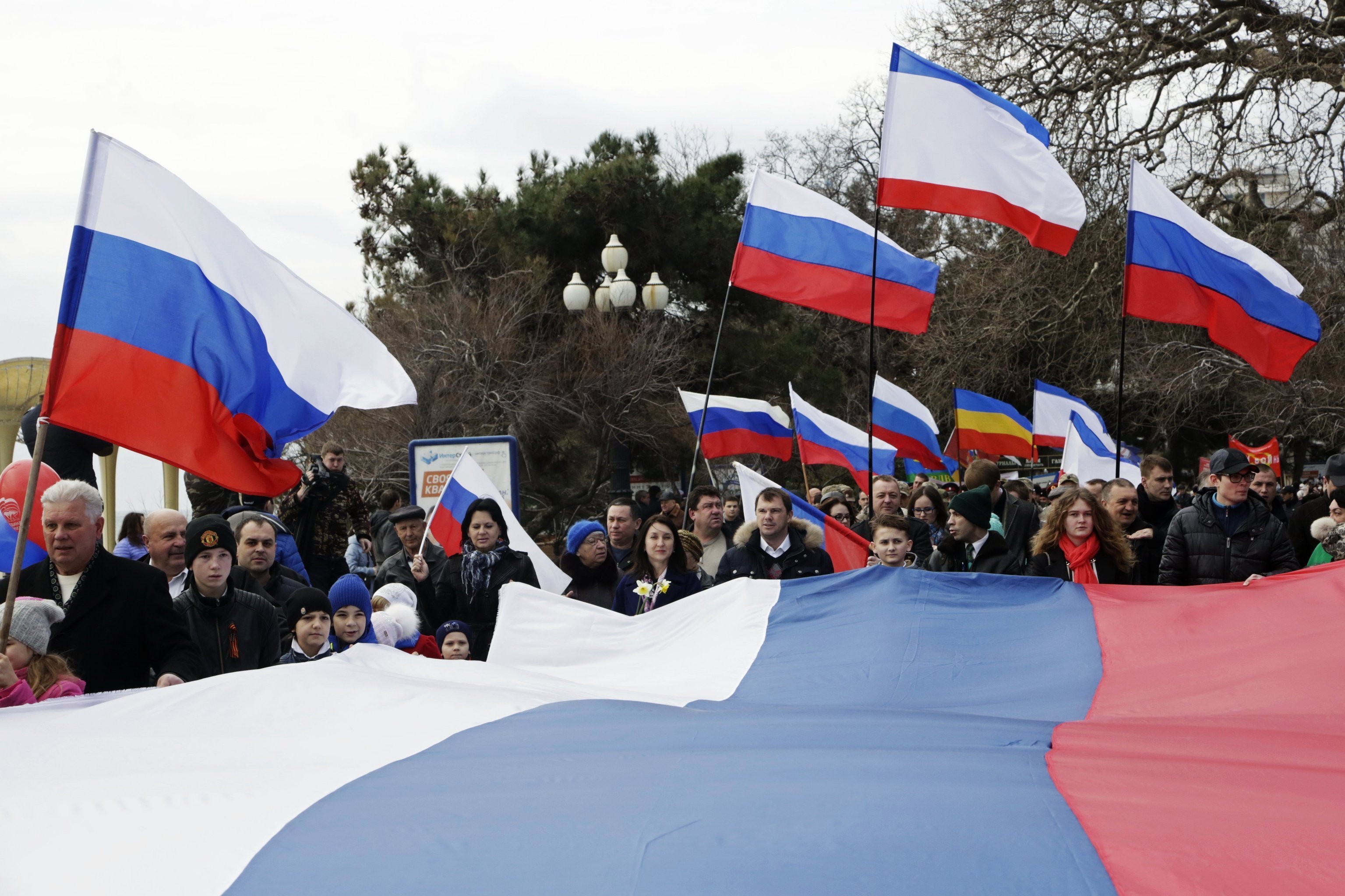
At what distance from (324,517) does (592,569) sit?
10.4 ft

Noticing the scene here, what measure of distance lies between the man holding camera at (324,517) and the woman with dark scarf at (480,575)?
249 cm

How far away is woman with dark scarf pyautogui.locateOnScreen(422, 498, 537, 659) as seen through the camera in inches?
286

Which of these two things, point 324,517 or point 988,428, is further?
point 988,428

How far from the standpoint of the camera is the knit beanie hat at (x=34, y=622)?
416 cm

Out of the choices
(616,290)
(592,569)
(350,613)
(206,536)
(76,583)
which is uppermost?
(616,290)

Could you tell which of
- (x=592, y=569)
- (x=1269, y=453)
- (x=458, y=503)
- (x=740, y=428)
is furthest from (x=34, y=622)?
(x=1269, y=453)

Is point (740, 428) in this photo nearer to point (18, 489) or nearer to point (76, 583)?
point (18, 489)

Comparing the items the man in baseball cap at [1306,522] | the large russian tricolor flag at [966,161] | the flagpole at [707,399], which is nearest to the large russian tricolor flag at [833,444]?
the flagpole at [707,399]

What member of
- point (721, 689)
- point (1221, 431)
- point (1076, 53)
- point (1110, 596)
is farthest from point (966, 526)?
point (1221, 431)

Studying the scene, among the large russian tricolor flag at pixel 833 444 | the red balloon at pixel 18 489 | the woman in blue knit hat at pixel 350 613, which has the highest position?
the large russian tricolor flag at pixel 833 444

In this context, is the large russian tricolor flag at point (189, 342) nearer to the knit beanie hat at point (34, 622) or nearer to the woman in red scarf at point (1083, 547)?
the knit beanie hat at point (34, 622)

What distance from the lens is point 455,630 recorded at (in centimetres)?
700

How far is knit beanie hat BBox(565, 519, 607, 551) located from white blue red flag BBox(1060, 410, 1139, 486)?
6.26m

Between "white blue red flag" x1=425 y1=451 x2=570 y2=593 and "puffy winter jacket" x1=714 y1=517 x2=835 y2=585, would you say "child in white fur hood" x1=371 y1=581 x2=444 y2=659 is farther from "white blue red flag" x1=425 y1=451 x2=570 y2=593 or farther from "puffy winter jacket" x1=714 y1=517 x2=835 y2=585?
"white blue red flag" x1=425 y1=451 x2=570 y2=593
